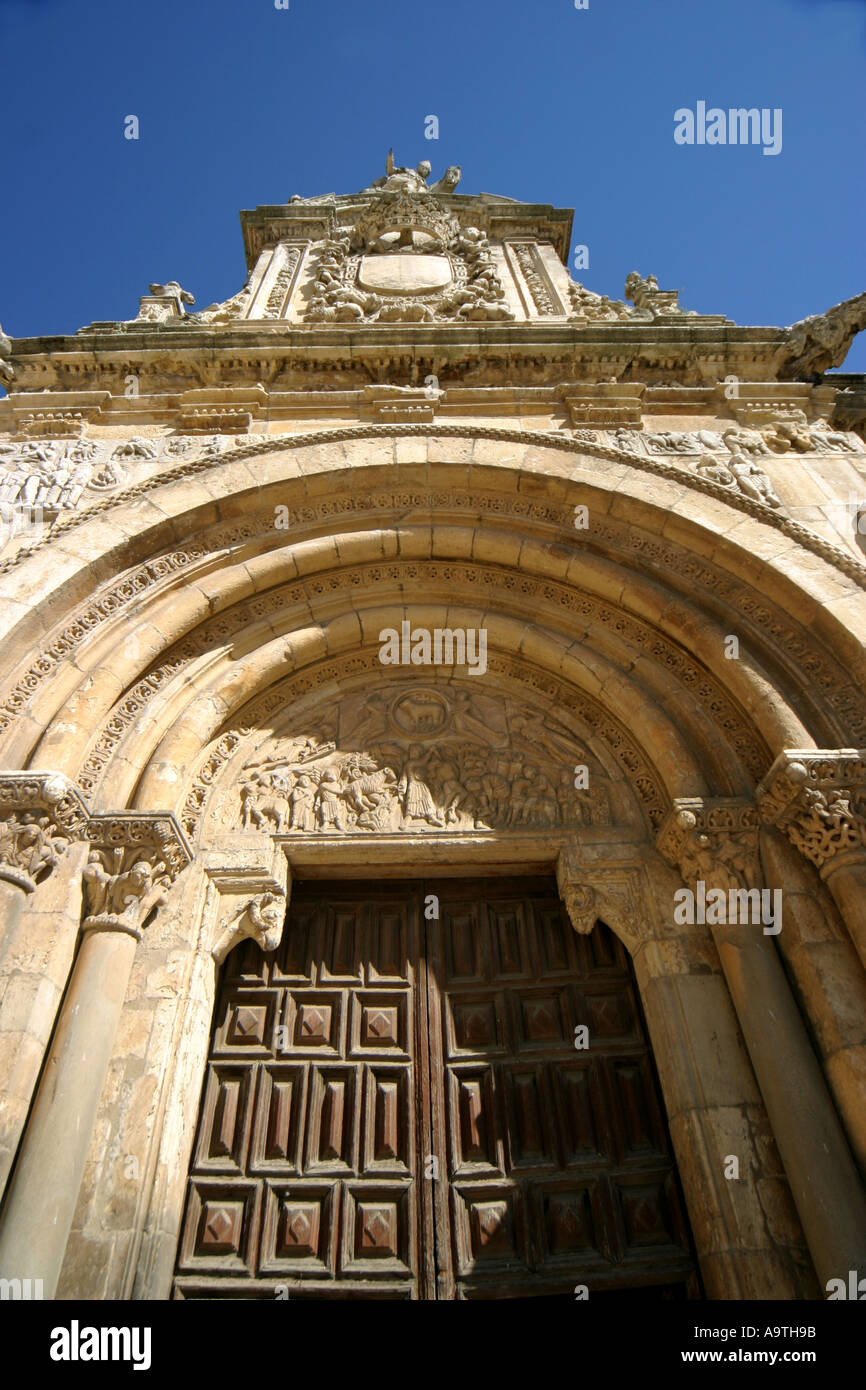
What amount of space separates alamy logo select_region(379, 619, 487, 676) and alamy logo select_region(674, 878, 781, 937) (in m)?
2.66

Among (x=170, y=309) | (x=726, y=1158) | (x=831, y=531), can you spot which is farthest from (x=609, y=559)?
(x=170, y=309)

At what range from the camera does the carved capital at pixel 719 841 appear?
4914mm

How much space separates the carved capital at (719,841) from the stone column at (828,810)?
202 millimetres

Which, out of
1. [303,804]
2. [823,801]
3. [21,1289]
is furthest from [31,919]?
[823,801]

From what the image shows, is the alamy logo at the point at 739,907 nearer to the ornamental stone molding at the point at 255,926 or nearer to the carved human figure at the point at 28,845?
the ornamental stone molding at the point at 255,926

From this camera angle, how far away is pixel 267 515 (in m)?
6.48

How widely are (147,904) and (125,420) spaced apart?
4.78 metres

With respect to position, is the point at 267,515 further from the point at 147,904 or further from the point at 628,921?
the point at 628,921

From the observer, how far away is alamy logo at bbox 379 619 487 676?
668 centimetres

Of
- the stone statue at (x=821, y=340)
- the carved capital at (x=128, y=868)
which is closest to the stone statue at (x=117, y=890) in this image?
the carved capital at (x=128, y=868)

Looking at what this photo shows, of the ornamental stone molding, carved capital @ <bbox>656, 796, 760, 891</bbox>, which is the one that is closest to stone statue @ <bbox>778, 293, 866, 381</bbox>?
carved capital @ <bbox>656, 796, 760, 891</bbox>

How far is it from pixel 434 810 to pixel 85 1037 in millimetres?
2698
